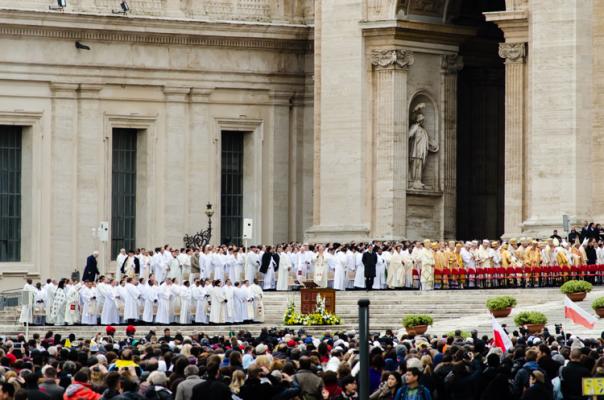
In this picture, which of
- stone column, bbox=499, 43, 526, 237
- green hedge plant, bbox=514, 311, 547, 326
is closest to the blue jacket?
green hedge plant, bbox=514, 311, 547, 326

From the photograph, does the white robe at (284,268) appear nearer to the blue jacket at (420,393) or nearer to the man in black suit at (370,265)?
the man in black suit at (370,265)

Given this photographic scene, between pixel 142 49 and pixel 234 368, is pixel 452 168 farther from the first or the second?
pixel 234 368

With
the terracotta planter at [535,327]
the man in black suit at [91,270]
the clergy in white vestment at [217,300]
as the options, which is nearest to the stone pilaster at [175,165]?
the man in black suit at [91,270]

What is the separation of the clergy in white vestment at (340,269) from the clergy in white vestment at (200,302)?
486cm

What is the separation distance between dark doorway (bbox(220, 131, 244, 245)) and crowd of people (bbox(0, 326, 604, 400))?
32309 mm

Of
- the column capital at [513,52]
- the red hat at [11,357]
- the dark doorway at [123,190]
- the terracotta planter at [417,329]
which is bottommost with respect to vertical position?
the terracotta planter at [417,329]

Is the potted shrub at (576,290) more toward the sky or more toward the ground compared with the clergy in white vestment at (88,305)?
more toward the sky

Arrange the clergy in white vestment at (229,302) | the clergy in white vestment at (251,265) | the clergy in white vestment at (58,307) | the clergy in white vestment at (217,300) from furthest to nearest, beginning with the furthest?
the clergy in white vestment at (251,265), the clergy in white vestment at (217,300), the clergy in white vestment at (229,302), the clergy in white vestment at (58,307)

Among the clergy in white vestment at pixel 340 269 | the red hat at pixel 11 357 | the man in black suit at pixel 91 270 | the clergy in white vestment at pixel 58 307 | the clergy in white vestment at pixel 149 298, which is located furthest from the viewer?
the man in black suit at pixel 91 270

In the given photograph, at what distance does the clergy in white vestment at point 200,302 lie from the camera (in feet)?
172

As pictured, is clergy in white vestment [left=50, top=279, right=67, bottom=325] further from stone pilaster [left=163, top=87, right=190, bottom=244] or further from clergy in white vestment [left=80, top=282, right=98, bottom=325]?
stone pilaster [left=163, top=87, right=190, bottom=244]

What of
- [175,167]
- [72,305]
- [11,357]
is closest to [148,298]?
[72,305]

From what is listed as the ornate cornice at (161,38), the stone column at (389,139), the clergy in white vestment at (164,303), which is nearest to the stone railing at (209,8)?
the ornate cornice at (161,38)

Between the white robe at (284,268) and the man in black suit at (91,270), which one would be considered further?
the man in black suit at (91,270)
